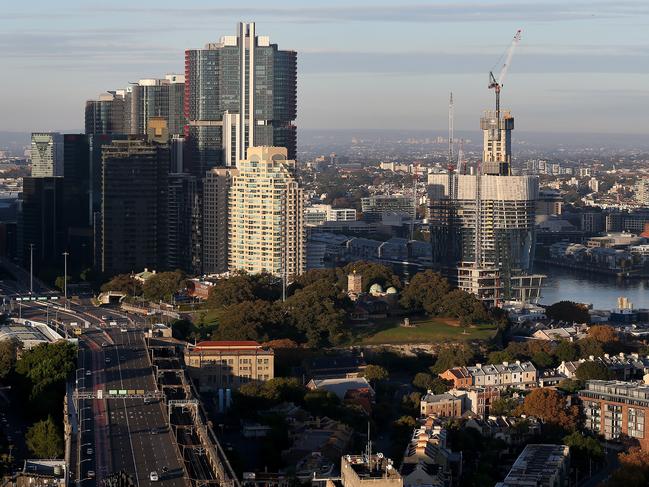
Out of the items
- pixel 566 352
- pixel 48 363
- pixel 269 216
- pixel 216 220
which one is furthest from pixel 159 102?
pixel 48 363

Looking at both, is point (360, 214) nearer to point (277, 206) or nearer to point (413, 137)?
point (277, 206)

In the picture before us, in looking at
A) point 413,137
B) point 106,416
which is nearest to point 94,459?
point 106,416

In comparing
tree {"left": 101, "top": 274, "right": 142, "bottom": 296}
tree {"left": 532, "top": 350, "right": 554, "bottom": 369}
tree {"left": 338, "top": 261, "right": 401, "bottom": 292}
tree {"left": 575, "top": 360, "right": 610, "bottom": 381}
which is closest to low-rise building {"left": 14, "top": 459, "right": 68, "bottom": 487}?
tree {"left": 575, "top": 360, "right": 610, "bottom": 381}

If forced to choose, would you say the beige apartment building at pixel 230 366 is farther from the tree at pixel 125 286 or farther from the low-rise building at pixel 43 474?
the tree at pixel 125 286

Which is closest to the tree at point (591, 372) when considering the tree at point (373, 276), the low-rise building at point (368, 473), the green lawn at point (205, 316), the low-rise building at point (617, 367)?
the low-rise building at point (617, 367)

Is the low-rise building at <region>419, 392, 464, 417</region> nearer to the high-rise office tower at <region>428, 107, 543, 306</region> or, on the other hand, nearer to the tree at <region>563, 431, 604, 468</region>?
the tree at <region>563, 431, 604, 468</region>

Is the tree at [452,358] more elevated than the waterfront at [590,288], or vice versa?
the tree at [452,358]
